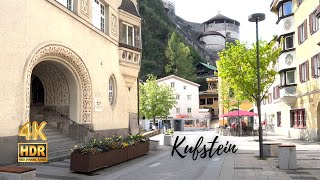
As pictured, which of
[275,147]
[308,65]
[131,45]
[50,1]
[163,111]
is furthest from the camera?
[163,111]

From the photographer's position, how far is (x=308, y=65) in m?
26.6

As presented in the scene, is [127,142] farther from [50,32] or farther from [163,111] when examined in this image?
[163,111]

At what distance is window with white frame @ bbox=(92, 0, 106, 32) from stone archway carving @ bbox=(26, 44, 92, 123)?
3.27 meters

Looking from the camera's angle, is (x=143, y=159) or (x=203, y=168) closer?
(x=203, y=168)

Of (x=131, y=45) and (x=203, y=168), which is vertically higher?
(x=131, y=45)

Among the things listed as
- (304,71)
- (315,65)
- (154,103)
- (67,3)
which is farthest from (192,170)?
(154,103)

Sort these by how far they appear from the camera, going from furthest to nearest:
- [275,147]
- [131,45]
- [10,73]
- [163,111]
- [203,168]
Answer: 1. [163,111]
2. [131,45]
3. [275,147]
4. [203,168]
5. [10,73]

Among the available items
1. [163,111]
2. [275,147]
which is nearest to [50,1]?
[275,147]

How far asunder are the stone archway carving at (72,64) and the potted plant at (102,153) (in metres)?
3.18

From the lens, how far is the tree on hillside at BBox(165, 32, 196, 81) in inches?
3497

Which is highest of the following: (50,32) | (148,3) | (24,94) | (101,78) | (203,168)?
Result: (148,3)

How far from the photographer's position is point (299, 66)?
94.8ft

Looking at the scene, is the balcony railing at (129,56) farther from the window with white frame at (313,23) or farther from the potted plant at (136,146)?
the window with white frame at (313,23)

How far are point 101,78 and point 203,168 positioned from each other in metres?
9.52
